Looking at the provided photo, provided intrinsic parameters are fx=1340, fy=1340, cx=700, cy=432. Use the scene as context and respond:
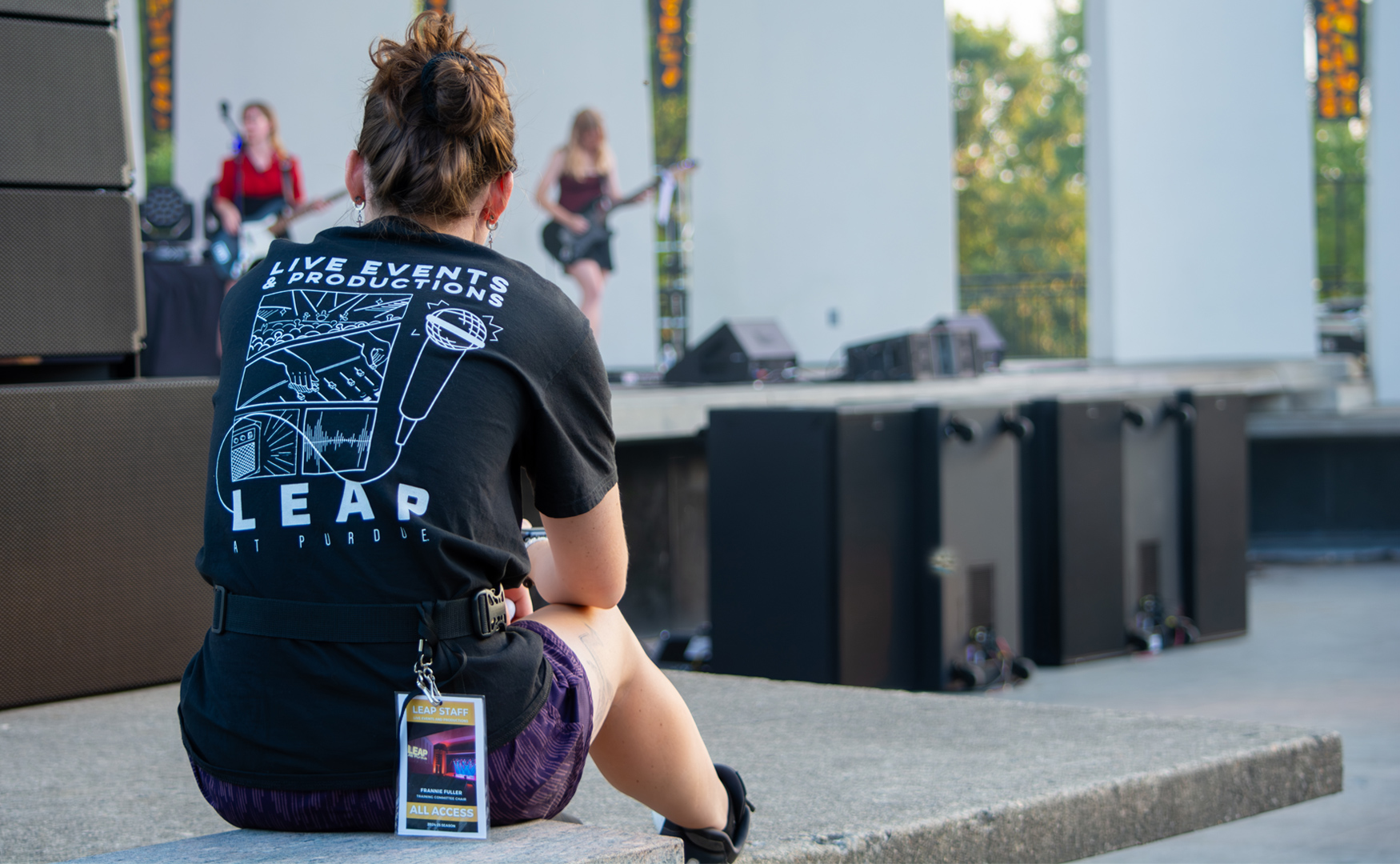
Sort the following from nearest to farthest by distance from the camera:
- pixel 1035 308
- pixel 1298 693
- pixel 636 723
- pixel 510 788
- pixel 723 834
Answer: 1. pixel 510 788
2. pixel 636 723
3. pixel 723 834
4. pixel 1298 693
5. pixel 1035 308

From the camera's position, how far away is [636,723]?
1.76 meters

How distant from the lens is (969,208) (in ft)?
127

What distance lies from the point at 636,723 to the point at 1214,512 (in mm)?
4742

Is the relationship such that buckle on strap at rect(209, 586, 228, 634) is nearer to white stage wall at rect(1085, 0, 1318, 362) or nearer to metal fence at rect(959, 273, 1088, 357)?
white stage wall at rect(1085, 0, 1318, 362)

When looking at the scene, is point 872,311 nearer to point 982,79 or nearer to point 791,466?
point 791,466

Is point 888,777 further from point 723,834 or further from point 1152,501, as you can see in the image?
point 1152,501

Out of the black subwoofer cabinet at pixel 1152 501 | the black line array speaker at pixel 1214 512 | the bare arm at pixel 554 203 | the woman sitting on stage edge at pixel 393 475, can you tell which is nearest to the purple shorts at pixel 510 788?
the woman sitting on stage edge at pixel 393 475

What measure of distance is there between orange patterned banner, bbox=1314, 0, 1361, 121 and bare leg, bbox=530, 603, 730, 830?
13268mm

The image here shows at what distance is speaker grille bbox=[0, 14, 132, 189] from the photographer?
9.91 feet

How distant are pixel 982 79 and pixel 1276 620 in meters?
34.4

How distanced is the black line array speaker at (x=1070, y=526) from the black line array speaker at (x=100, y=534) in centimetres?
331

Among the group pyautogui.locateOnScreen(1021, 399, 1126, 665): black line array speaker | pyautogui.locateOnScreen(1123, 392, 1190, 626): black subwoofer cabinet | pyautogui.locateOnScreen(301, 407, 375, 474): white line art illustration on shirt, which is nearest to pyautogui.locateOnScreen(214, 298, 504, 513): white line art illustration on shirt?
pyautogui.locateOnScreen(301, 407, 375, 474): white line art illustration on shirt

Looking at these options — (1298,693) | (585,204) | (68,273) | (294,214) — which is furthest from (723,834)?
(294,214)

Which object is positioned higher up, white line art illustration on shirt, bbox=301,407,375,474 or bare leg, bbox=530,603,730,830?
white line art illustration on shirt, bbox=301,407,375,474
